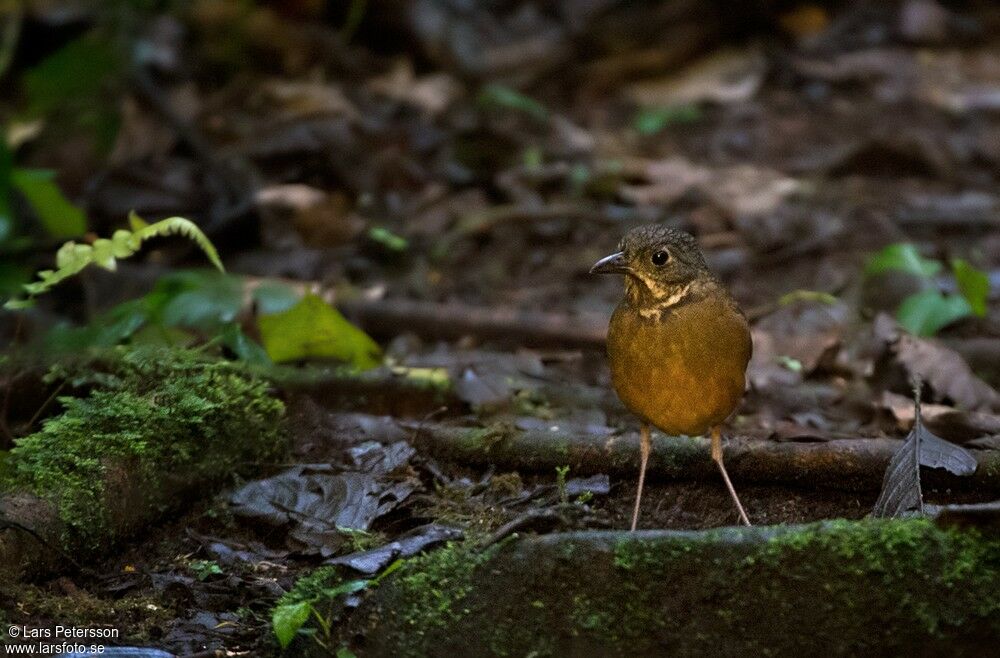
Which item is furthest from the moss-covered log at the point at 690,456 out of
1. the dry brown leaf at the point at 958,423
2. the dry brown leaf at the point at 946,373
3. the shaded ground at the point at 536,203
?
the dry brown leaf at the point at 946,373

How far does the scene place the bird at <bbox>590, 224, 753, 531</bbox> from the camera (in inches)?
150

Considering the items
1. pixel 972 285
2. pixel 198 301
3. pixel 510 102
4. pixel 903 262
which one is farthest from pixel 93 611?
pixel 510 102

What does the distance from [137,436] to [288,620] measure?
1047mm

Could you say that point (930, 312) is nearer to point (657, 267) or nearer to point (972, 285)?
point (972, 285)

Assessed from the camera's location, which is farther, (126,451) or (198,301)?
(198,301)

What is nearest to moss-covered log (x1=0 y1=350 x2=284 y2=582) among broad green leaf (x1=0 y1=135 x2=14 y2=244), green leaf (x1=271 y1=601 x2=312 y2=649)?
green leaf (x1=271 y1=601 x2=312 y2=649)

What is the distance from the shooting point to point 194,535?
12.9ft

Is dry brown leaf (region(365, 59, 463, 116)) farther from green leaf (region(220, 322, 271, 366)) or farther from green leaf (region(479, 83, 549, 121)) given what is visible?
green leaf (region(220, 322, 271, 366))

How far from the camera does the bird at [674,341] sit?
382 centimetres

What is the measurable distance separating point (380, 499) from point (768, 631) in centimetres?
147

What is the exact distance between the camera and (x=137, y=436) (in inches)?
153

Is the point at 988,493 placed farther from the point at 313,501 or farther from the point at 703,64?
the point at 703,64

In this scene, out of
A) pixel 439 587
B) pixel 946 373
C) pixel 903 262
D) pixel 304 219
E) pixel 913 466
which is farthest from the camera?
pixel 304 219

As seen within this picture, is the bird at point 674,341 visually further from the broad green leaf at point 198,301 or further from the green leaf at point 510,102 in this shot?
the green leaf at point 510,102
